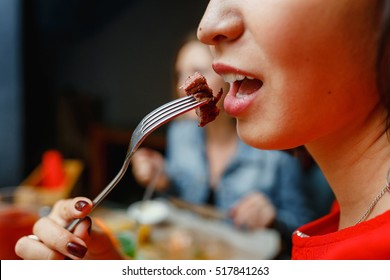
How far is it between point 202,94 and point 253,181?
153 centimetres

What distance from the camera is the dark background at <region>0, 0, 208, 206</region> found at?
11.0ft

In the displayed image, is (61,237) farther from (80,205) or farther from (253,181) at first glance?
(253,181)

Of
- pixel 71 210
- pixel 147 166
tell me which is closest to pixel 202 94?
pixel 71 210

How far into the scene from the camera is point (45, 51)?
11.9 ft

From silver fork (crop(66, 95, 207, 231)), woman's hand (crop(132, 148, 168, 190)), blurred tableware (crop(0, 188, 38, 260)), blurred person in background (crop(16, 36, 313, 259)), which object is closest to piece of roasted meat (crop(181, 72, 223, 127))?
silver fork (crop(66, 95, 207, 231))

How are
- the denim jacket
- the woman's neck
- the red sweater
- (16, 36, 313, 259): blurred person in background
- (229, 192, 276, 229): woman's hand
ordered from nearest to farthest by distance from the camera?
the red sweater < the woman's neck < (229, 192, 276, 229): woman's hand < (16, 36, 313, 259): blurred person in background < the denim jacket

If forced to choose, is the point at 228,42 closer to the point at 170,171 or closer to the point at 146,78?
the point at 170,171

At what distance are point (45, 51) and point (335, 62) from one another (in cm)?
340

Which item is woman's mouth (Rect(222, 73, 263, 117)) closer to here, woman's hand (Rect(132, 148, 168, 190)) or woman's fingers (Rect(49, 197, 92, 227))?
woman's fingers (Rect(49, 197, 92, 227))

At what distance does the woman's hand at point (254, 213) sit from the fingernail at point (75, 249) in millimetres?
1136

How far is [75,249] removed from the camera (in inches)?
Answer: 27.1

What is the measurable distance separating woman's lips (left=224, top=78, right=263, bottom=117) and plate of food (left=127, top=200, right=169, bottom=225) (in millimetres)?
1243

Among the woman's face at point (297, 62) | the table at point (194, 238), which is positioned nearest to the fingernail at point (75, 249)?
the woman's face at point (297, 62)

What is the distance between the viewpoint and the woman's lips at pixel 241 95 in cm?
59
